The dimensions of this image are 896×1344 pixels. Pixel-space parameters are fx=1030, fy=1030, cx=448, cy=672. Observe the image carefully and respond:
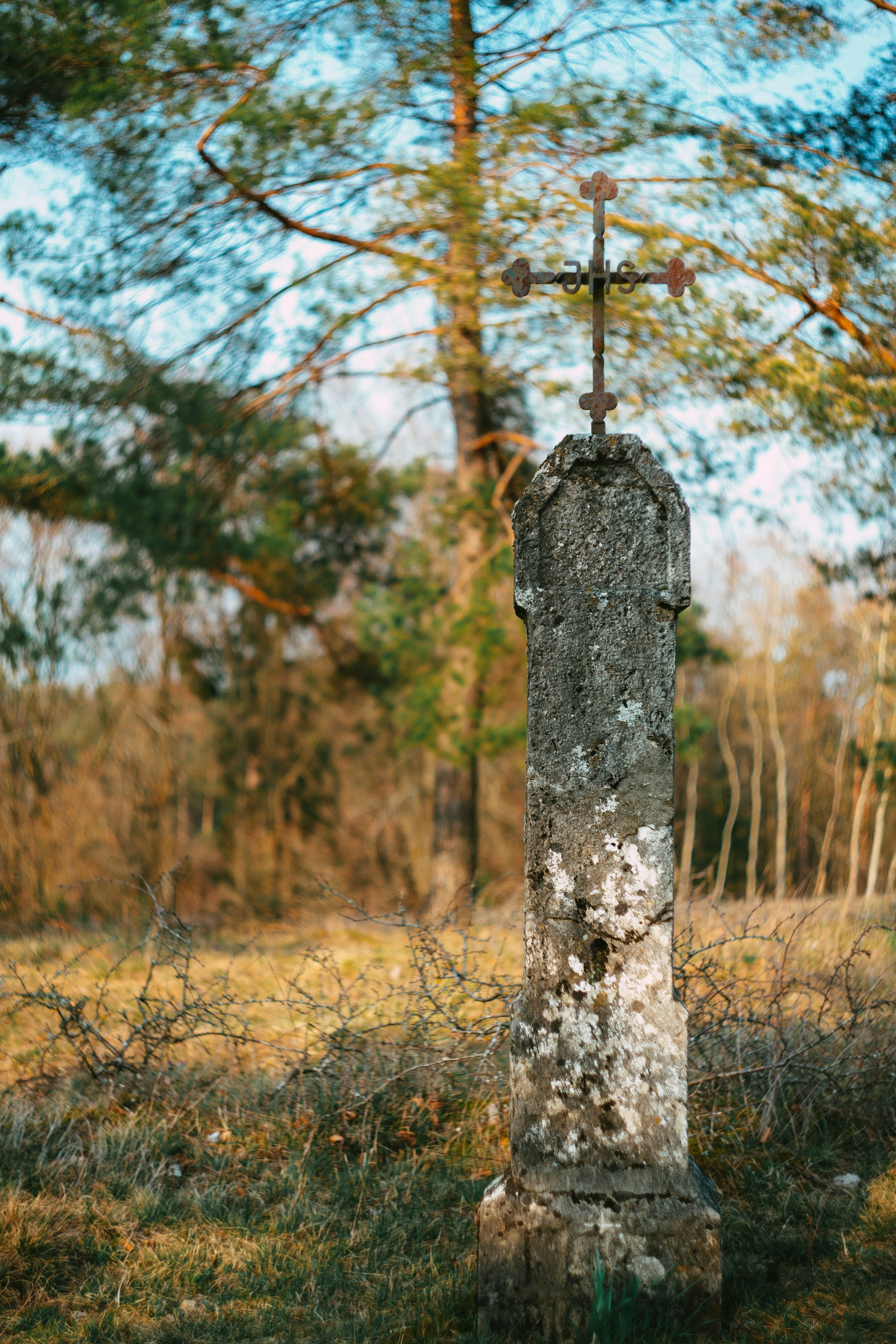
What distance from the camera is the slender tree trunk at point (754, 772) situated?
40.4ft

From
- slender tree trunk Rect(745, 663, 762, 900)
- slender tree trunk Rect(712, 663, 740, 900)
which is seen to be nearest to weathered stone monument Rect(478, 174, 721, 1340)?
slender tree trunk Rect(712, 663, 740, 900)

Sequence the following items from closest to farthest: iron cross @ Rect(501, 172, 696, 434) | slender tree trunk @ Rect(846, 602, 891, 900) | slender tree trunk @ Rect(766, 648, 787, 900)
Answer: iron cross @ Rect(501, 172, 696, 434), slender tree trunk @ Rect(846, 602, 891, 900), slender tree trunk @ Rect(766, 648, 787, 900)

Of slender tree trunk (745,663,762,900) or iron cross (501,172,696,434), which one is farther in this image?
slender tree trunk (745,663,762,900)

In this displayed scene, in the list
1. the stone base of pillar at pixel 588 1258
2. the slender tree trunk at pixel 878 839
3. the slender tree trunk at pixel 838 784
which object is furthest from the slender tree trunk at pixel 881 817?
the stone base of pillar at pixel 588 1258

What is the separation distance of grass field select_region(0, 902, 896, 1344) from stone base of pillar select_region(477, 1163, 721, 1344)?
0.56ft

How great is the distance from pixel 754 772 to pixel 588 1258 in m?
11.8

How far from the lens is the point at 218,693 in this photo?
1303 centimetres

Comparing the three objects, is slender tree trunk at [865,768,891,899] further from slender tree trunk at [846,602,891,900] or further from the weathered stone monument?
the weathered stone monument

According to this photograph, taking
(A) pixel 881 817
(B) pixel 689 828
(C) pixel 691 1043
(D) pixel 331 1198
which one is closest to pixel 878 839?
(A) pixel 881 817

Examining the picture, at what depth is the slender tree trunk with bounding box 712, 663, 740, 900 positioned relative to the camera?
503 inches

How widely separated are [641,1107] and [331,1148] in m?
1.71

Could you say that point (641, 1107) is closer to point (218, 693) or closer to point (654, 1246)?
point (654, 1246)

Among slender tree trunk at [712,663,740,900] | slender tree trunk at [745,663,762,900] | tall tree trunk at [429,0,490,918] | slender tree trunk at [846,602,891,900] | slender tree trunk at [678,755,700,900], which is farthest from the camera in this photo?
slender tree trunk at [712,663,740,900]

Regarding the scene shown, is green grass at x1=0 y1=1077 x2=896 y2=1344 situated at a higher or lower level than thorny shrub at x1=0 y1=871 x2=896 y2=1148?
lower
